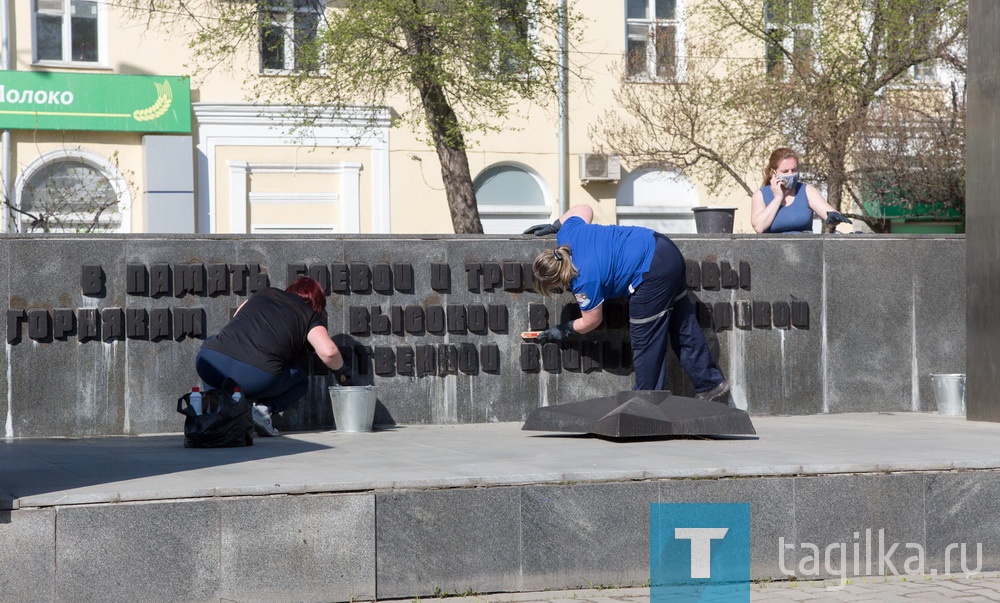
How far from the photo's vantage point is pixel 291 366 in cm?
929

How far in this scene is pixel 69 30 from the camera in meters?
23.0

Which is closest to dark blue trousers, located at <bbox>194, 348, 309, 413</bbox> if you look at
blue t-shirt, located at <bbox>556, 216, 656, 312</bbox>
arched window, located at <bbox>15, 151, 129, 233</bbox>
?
blue t-shirt, located at <bbox>556, 216, 656, 312</bbox>

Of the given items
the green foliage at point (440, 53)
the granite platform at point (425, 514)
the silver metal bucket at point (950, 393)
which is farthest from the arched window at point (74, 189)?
the granite platform at point (425, 514)

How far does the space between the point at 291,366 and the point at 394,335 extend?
1037 mm

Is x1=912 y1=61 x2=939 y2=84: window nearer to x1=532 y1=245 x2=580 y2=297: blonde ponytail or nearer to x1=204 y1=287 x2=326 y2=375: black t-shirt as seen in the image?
x1=532 y1=245 x2=580 y2=297: blonde ponytail

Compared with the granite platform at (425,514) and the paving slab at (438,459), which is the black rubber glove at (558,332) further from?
the granite platform at (425,514)

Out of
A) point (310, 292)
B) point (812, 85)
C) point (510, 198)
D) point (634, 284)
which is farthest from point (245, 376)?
point (510, 198)

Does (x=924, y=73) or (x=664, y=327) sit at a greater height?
(x=924, y=73)

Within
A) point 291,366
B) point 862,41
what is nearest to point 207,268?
point 291,366

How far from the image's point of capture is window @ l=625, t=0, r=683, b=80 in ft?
75.7

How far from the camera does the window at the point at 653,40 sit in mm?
23062

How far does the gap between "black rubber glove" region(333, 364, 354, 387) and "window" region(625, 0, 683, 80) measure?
13907 millimetres

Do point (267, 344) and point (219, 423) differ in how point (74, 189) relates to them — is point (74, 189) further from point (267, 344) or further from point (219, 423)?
point (219, 423)

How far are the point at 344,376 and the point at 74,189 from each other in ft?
48.1
